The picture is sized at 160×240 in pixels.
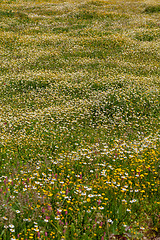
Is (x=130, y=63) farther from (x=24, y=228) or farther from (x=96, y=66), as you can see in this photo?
(x=24, y=228)

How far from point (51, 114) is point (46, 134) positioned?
170 cm

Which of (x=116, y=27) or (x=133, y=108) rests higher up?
(x=116, y=27)

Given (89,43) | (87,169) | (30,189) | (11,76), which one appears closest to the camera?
(30,189)

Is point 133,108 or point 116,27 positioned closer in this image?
point 133,108

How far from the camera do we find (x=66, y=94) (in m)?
12.7

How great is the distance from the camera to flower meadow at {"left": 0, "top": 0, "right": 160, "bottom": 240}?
4414 mm

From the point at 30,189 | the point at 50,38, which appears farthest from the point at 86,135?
the point at 50,38

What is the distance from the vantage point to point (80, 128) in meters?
9.16

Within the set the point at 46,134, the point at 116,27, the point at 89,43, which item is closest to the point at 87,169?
the point at 46,134

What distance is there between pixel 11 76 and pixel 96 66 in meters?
4.99

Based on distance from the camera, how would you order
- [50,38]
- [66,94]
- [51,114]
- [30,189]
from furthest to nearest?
[50,38] < [66,94] < [51,114] < [30,189]

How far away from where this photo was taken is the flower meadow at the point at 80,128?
441 cm

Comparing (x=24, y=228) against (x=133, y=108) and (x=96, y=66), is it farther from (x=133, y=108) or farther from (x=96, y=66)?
(x=96, y=66)

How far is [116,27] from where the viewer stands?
2484cm
